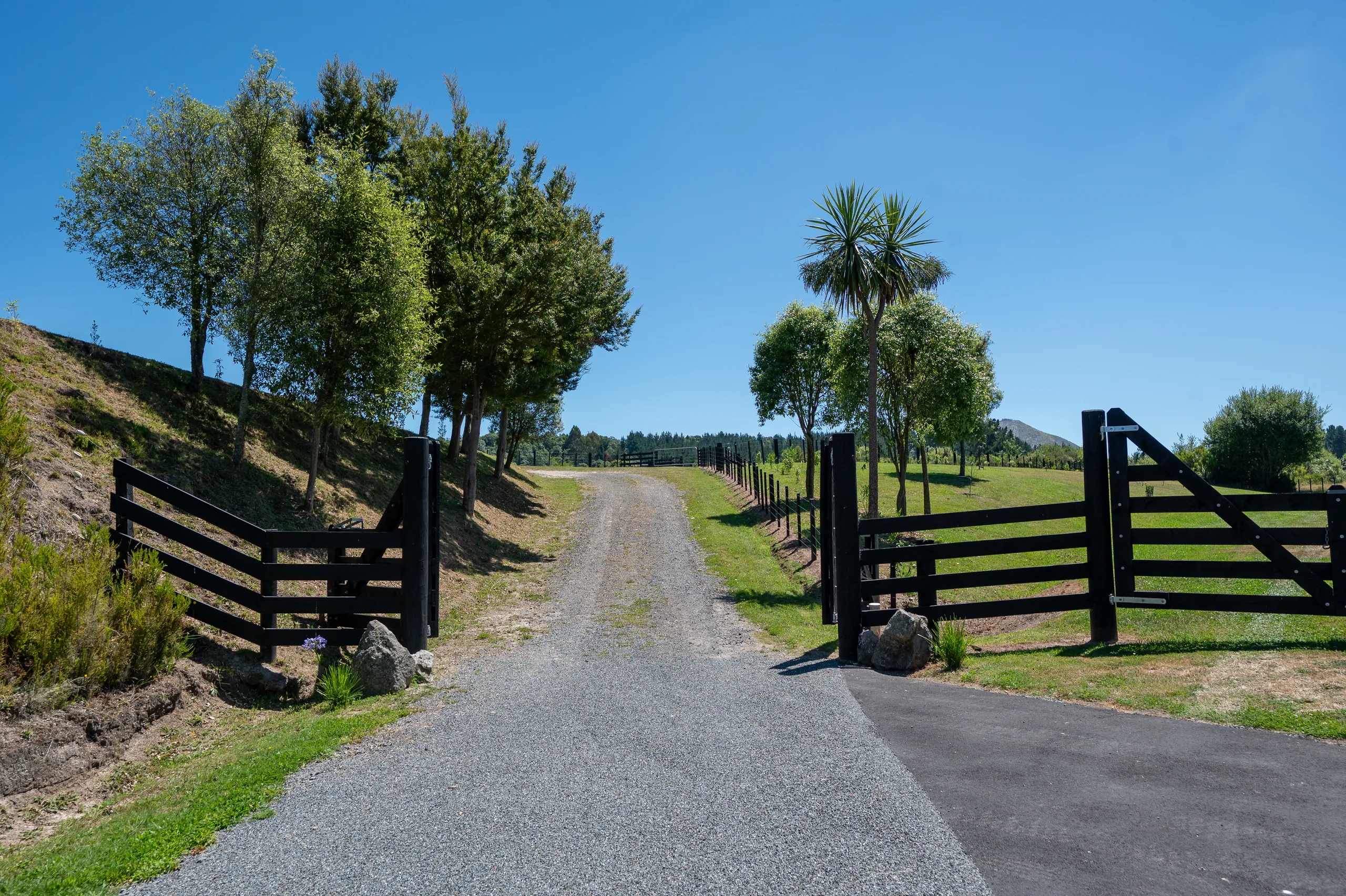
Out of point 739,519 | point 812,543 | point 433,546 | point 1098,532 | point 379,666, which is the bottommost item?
point 379,666

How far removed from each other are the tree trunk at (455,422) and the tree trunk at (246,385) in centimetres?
901

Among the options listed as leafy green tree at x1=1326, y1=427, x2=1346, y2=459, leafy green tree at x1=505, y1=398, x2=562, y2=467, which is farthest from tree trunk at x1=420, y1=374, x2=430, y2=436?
leafy green tree at x1=1326, y1=427, x2=1346, y2=459

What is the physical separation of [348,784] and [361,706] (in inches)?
88.7

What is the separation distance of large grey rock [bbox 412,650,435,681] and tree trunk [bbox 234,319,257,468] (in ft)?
30.2

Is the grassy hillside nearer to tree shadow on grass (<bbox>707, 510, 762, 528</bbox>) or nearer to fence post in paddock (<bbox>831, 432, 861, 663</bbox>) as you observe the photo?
fence post in paddock (<bbox>831, 432, 861, 663</bbox>)

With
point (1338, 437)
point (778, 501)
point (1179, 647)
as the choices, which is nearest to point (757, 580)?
point (778, 501)

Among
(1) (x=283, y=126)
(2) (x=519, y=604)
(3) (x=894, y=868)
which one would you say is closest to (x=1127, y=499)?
(3) (x=894, y=868)

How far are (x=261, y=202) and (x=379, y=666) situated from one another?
1224cm

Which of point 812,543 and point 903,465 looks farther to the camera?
point 903,465

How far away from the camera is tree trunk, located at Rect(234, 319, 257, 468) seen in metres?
14.9

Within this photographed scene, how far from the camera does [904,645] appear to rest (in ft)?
25.9

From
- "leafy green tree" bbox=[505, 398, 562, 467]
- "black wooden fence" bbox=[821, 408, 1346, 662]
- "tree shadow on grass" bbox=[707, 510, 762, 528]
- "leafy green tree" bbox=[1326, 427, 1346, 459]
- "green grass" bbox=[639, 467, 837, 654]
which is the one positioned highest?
"leafy green tree" bbox=[1326, 427, 1346, 459]

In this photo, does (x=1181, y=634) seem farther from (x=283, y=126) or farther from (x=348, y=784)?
(x=283, y=126)

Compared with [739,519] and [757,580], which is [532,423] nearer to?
[739,519]
